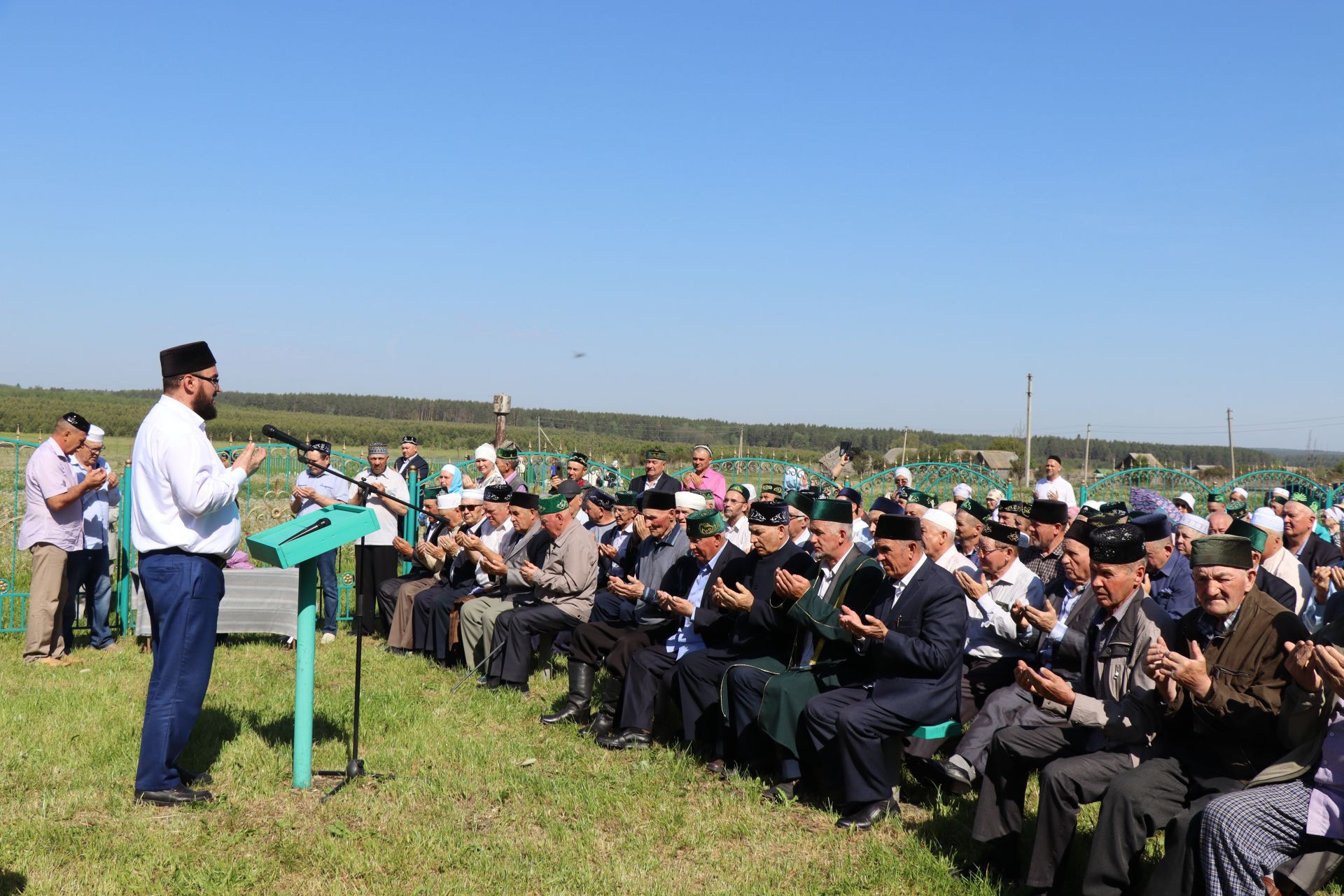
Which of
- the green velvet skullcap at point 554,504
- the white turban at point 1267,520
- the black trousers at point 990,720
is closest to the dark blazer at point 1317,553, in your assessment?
the white turban at point 1267,520

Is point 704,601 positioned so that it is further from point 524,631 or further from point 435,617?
point 435,617

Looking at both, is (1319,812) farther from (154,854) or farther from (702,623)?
(154,854)

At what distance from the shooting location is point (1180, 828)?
3.81 metres

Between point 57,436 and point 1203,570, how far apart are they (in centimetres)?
847

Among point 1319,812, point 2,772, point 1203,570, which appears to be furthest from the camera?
point 2,772

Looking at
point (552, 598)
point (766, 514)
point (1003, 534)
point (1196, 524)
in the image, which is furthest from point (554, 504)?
point (1196, 524)

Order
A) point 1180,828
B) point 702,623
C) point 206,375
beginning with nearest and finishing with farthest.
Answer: point 1180,828 → point 206,375 → point 702,623

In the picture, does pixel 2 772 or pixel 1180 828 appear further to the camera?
pixel 2 772

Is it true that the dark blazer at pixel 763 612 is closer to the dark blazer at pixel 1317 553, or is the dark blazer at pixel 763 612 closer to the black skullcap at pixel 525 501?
the black skullcap at pixel 525 501

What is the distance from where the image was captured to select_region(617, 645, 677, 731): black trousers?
6.65 metres

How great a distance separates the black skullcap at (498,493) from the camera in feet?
30.0

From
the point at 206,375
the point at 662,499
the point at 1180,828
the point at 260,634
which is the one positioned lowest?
the point at 260,634

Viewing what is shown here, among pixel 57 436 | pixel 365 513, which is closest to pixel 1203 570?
pixel 365 513

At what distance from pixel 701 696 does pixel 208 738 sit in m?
3.09
